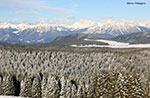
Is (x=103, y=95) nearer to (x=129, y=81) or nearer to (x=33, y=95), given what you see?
(x=129, y=81)

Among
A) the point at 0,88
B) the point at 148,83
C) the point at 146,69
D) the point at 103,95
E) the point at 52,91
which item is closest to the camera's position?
the point at 148,83

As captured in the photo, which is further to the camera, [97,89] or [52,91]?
[52,91]

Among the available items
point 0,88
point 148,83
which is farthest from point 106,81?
point 0,88

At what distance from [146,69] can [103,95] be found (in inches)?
4866

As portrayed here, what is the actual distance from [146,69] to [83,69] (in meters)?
44.7

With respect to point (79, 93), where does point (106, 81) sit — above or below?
above

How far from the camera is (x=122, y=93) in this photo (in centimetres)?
6488

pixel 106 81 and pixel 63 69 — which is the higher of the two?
pixel 106 81

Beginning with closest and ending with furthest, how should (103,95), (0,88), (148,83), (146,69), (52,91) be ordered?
(148,83), (103,95), (52,91), (0,88), (146,69)

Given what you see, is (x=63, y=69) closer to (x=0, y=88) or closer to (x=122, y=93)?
(x=0, y=88)

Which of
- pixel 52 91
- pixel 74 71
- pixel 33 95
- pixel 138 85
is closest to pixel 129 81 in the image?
pixel 138 85

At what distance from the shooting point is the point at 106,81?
246 feet

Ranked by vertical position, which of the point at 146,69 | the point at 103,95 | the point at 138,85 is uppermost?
the point at 138,85

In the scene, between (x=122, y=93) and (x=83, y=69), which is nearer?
(x=122, y=93)
